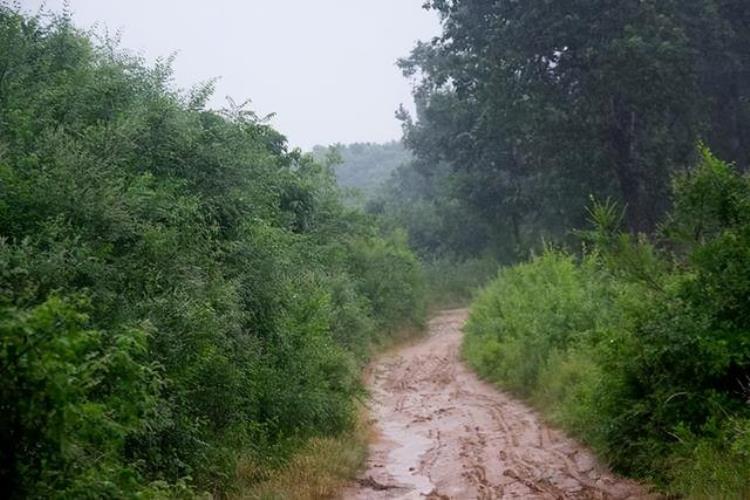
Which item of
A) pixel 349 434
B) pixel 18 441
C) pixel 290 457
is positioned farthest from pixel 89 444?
pixel 349 434

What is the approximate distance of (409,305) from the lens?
1240 inches

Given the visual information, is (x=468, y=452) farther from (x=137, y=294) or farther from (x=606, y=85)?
(x=606, y=85)

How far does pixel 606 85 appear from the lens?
2631 centimetres

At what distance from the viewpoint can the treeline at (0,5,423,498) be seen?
488 cm

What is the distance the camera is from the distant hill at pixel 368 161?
9981 centimetres

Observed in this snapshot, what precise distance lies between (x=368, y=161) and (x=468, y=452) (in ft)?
330

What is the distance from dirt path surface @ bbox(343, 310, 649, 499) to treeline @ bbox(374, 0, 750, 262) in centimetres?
1278

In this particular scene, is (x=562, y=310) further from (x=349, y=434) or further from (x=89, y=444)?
(x=89, y=444)

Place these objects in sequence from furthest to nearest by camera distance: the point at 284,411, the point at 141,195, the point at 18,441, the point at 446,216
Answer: the point at 446,216 → the point at 284,411 → the point at 141,195 → the point at 18,441

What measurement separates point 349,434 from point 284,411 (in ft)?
5.76

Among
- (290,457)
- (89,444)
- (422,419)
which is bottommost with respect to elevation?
(422,419)

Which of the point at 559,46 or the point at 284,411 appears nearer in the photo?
the point at 284,411

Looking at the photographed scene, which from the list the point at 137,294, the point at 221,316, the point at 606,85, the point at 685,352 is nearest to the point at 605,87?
the point at 606,85

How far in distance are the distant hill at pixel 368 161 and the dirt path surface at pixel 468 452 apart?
76.1 meters
